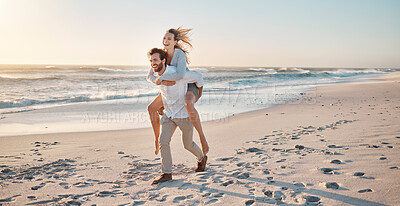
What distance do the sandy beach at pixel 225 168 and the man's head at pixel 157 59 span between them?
4.74 ft

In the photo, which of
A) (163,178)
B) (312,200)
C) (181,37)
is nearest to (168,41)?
(181,37)

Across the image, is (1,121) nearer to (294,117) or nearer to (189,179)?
(189,179)

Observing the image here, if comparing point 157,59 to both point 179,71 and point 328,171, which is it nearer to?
point 179,71

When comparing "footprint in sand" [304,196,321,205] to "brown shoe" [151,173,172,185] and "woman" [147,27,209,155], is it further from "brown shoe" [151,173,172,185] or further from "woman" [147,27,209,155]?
"brown shoe" [151,173,172,185]

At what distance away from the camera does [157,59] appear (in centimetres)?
348

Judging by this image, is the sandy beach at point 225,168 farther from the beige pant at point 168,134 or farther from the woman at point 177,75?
the woman at point 177,75

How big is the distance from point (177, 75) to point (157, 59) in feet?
1.11

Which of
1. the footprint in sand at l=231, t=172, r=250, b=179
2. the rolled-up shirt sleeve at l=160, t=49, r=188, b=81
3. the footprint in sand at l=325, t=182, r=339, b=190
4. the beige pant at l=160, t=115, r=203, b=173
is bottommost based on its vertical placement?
the footprint in sand at l=231, t=172, r=250, b=179

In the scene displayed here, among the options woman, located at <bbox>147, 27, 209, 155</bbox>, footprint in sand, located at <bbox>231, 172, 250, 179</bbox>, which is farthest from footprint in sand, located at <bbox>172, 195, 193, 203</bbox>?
woman, located at <bbox>147, 27, 209, 155</bbox>

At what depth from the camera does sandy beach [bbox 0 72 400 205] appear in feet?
9.48

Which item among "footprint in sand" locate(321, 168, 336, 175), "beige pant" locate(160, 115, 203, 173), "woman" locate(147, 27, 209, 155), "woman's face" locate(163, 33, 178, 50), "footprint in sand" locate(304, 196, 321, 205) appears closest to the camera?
"footprint in sand" locate(304, 196, 321, 205)

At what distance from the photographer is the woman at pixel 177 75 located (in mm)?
3438

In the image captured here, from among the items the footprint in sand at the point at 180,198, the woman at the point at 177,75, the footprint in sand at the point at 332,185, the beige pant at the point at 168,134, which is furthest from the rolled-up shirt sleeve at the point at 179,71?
the footprint in sand at the point at 332,185

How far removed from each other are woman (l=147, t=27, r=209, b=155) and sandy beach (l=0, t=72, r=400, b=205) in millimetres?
700
